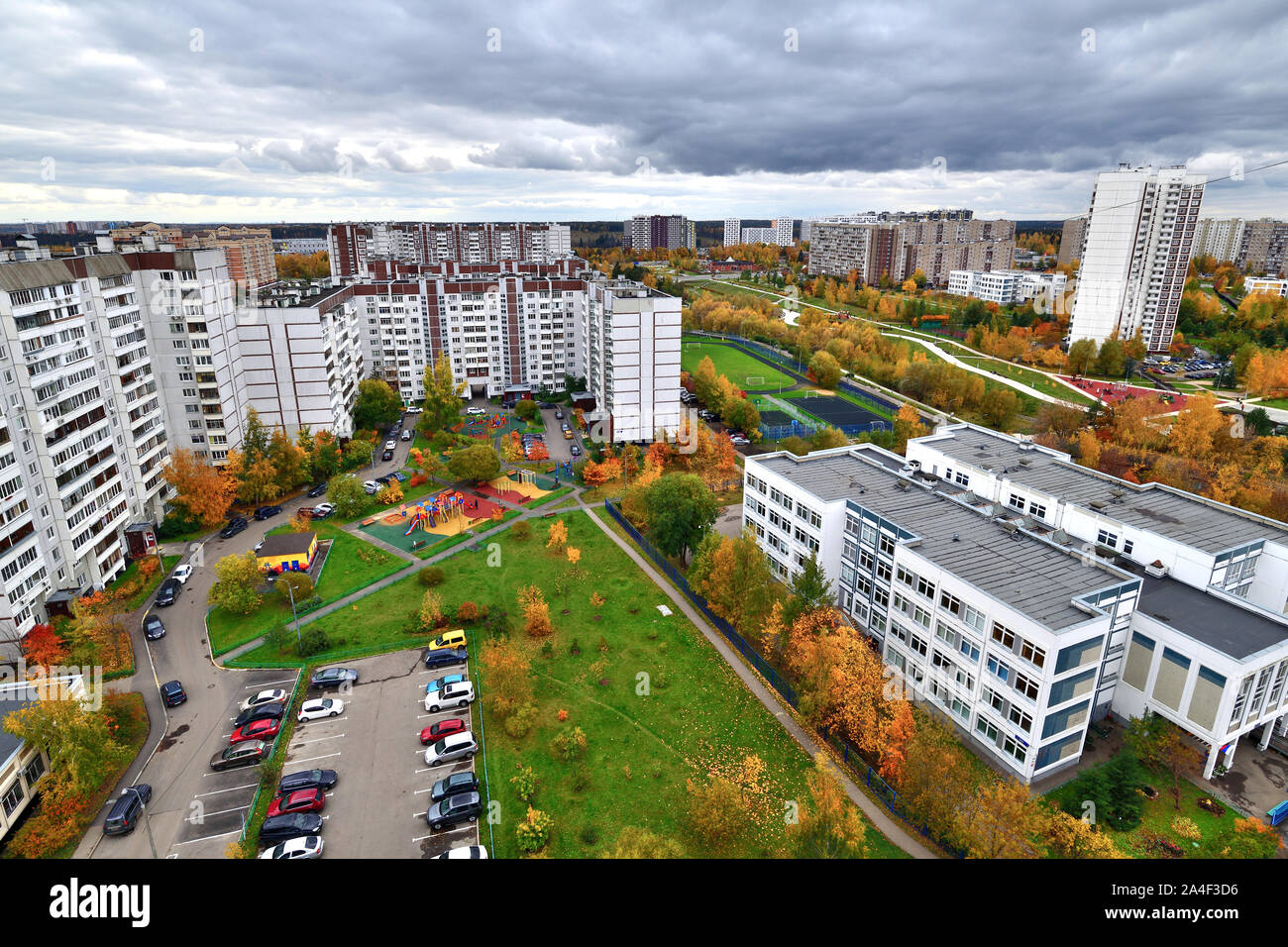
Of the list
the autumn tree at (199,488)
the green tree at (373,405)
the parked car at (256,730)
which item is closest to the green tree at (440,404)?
the green tree at (373,405)

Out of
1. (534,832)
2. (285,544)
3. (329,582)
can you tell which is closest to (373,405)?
(285,544)

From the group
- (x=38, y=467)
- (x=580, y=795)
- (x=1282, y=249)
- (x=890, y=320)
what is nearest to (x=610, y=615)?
(x=580, y=795)

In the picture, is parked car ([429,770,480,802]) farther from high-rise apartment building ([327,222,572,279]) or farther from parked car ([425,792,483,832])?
high-rise apartment building ([327,222,572,279])

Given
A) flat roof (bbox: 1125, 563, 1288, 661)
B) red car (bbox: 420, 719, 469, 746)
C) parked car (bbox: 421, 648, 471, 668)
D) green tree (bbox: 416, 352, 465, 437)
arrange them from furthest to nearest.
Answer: green tree (bbox: 416, 352, 465, 437), parked car (bbox: 421, 648, 471, 668), red car (bbox: 420, 719, 469, 746), flat roof (bbox: 1125, 563, 1288, 661)

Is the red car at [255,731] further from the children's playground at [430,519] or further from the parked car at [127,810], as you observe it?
the children's playground at [430,519]

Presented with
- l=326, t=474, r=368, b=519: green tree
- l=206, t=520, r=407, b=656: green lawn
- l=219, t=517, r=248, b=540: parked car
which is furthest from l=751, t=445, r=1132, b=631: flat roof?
l=219, t=517, r=248, b=540: parked car

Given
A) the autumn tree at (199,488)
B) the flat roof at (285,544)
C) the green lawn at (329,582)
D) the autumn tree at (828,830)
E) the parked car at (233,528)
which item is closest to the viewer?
the autumn tree at (828,830)
